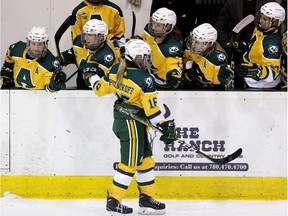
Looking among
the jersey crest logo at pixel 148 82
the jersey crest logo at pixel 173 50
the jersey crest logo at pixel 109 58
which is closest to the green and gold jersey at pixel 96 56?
the jersey crest logo at pixel 109 58

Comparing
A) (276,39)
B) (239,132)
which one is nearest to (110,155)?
(239,132)

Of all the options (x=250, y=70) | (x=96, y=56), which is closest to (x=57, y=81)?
(x=96, y=56)

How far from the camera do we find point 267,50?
566 cm

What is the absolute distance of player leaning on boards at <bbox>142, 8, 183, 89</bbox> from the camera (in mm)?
5668

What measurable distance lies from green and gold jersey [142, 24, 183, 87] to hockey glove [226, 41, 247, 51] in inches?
14.7

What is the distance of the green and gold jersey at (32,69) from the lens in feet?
18.6

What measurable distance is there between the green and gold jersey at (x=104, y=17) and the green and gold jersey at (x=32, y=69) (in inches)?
16.2

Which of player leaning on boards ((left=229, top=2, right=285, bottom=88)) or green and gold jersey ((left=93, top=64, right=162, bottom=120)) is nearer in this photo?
green and gold jersey ((left=93, top=64, right=162, bottom=120))

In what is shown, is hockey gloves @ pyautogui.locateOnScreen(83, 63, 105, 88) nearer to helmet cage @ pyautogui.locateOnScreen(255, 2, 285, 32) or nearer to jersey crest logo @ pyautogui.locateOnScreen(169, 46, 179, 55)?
jersey crest logo @ pyautogui.locateOnScreen(169, 46, 179, 55)

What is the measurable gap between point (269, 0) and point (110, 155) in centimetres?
156

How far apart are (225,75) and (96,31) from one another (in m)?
0.82

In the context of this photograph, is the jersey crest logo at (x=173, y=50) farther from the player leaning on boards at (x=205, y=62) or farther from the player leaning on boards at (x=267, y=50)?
the player leaning on boards at (x=267, y=50)

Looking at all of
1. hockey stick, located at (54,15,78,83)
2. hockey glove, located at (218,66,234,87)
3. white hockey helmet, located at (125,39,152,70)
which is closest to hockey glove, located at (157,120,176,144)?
white hockey helmet, located at (125,39,152,70)

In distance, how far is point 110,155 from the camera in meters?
5.58
